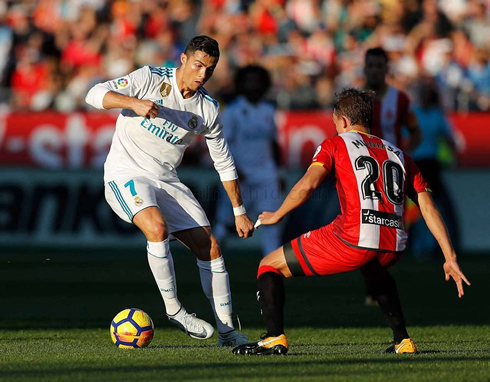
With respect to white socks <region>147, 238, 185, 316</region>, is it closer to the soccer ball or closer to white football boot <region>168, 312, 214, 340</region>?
white football boot <region>168, 312, 214, 340</region>

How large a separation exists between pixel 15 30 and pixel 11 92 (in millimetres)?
2782

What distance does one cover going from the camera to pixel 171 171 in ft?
26.0

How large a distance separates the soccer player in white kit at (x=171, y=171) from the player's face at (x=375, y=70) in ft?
8.28

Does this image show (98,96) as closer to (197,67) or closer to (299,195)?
(197,67)

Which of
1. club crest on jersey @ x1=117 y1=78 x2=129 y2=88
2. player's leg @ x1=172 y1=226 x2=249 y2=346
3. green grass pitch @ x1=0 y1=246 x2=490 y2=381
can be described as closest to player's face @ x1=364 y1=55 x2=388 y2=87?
green grass pitch @ x1=0 y1=246 x2=490 y2=381

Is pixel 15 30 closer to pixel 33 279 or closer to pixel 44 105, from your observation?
pixel 44 105

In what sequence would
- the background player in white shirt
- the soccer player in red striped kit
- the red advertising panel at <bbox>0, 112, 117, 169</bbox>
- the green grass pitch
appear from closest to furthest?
the green grass pitch, the soccer player in red striped kit, the background player in white shirt, the red advertising panel at <bbox>0, 112, 117, 169</bbox>

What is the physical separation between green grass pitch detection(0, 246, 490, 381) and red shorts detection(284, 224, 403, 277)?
611 mm

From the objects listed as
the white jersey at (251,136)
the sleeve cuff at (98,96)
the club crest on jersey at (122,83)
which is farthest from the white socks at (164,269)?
the white jersey at (251,136)

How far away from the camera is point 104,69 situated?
18781mm

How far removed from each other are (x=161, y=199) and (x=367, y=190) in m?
1.94

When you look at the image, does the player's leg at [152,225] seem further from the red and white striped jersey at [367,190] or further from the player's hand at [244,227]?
the red and white striped jersey at [367,190]

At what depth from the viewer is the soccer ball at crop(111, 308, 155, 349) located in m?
7.36

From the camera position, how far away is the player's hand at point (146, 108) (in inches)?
278
